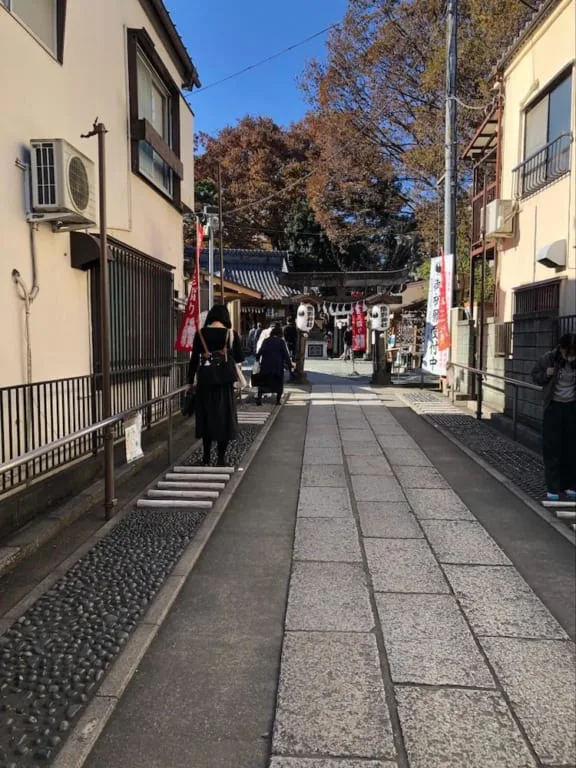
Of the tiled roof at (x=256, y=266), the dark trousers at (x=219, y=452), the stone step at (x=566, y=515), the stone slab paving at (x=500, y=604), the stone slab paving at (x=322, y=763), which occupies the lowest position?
the stone slab paving at (x=322, y=763)

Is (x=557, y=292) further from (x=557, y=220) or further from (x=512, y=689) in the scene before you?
(x=512, y=689)

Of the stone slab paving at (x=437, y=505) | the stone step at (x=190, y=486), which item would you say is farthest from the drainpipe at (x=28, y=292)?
the stone slab paving at (x=437, y=505)

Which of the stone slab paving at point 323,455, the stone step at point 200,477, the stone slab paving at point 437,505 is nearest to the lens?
the stone slab paving at point 437,505

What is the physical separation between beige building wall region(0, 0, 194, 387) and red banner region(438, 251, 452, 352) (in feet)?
22.8

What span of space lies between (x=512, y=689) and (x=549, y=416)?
3.62 meters

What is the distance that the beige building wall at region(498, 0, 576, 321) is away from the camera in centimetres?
859

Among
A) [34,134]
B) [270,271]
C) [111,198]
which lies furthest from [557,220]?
[270,271]

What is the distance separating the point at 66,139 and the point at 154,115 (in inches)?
169

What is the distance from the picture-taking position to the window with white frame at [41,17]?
5156 millimetres

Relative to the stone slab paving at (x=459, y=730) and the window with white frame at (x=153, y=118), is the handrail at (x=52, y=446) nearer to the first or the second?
the stone slab paving at (x=459, y=730)

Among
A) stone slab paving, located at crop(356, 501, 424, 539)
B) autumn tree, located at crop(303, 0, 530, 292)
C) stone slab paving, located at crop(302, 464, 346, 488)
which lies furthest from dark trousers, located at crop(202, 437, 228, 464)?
autumn tree, located at crop(303, 0, 530, 292)

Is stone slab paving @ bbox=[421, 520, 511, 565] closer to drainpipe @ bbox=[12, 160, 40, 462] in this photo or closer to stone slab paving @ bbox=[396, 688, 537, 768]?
stone slab paving @ bbox=[396, 688, 537, 768]

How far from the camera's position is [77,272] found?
6285 mm

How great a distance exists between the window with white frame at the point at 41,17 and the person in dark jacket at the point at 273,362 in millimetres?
7363
